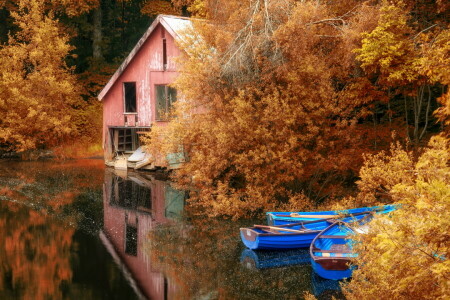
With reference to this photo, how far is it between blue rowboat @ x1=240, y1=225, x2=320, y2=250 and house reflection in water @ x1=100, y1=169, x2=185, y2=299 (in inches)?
115

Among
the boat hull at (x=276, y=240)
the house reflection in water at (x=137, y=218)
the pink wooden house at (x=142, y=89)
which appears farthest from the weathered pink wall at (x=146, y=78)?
the boat hull at (x=276, y=240)

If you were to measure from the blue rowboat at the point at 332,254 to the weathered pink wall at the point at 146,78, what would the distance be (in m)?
17.7

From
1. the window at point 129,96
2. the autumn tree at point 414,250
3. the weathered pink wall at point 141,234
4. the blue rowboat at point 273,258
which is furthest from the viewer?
the window at point 129,96

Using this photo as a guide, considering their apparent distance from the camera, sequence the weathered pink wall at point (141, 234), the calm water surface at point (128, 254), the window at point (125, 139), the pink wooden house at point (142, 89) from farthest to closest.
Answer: the window at point (125, 139)
the pink wooden house at point (142, 89)
the weathered pink wall at point (141, 234)
the calm water surface at point (128, 254)

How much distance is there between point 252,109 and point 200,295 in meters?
8.23

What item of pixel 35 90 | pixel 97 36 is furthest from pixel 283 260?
pixel 97 36

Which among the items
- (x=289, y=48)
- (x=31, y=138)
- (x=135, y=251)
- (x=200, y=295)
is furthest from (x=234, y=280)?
(x=31, y=138)

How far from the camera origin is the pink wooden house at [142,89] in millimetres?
31328

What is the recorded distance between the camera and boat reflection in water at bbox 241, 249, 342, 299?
14250 mm

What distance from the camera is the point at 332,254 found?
14430 mm

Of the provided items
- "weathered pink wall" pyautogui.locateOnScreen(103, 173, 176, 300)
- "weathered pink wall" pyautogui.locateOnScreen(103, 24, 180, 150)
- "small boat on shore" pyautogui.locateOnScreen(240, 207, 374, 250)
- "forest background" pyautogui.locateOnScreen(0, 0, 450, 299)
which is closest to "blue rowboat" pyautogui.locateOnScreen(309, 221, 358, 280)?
"small boat on shore" pyautogui.locateOnScreen(240, 207, 374, 250)

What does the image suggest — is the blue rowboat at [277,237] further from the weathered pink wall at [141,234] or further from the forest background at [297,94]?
the weathered pink wall at [141,234]

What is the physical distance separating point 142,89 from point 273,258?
1868cm

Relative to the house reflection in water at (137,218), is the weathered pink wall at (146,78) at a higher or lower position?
higher
